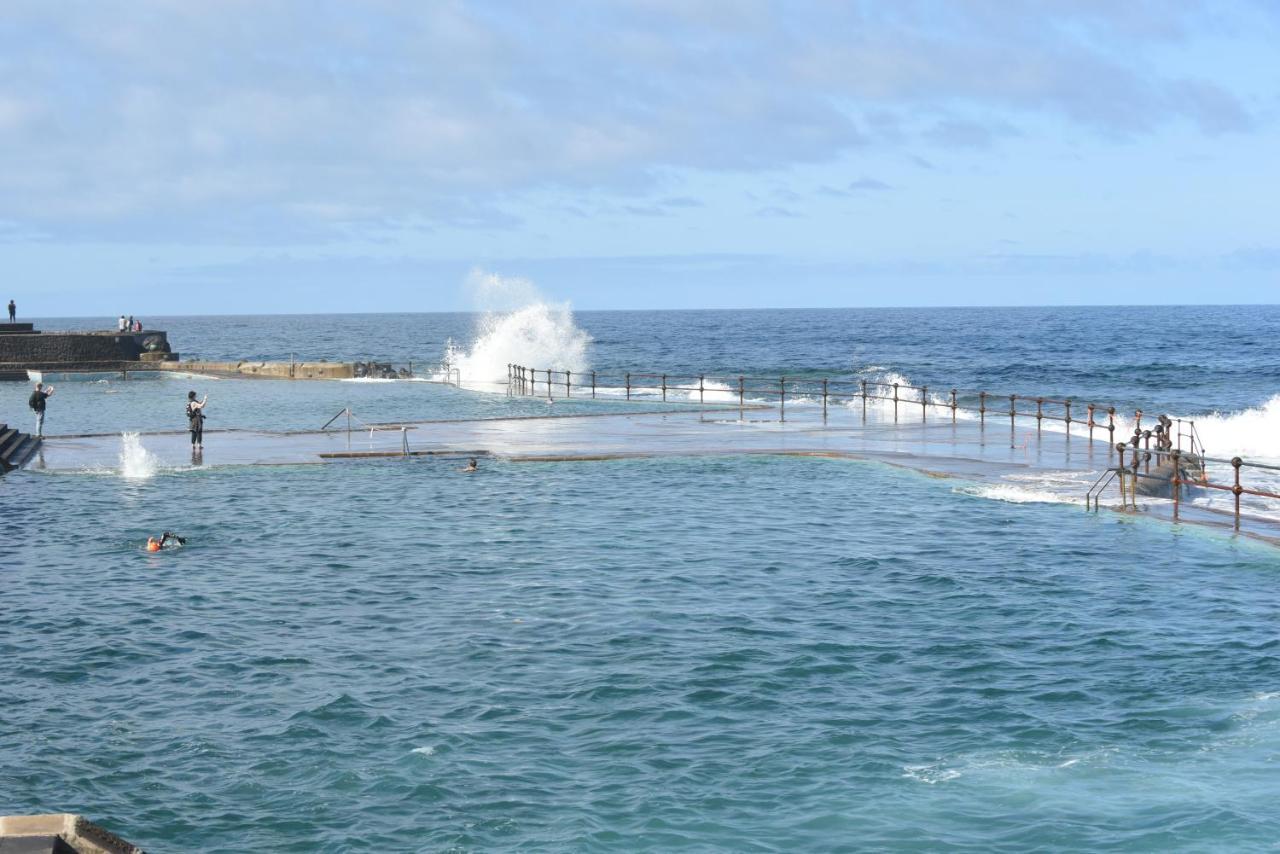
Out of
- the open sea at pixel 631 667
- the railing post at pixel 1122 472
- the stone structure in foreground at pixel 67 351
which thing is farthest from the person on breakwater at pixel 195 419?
the stone structure in foreground at pixel 67 351

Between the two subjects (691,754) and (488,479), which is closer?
(691,754)

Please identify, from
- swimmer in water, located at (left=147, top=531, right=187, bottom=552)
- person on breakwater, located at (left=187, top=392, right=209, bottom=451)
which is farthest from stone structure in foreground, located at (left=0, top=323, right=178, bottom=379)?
swimmer in water, located at (left=147, top=531, right=187, bottom=552)

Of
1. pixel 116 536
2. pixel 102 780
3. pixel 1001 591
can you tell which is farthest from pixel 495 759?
pixel 116 536

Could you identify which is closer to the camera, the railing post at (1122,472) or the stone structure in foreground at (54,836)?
the stone structure in foreground at (54,836)

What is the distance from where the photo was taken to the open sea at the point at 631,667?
10.7 m

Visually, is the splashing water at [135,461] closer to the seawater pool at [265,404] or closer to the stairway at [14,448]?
the stairway at [14,448]

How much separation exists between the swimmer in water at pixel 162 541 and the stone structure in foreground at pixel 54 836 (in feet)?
47.4

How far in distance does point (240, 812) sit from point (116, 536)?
44.5ft

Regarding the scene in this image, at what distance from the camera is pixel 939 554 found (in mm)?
20844

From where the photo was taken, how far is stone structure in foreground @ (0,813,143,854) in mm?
7508

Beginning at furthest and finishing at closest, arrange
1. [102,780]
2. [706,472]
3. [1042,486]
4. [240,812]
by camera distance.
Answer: [706,472], [1042,486], [102,780], [240,812]

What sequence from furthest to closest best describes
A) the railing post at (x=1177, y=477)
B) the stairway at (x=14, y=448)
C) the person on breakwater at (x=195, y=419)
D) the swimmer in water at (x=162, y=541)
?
the person on breakwater at (x=195, y=419) < the stairway at (x=14, y=448) < the railing post at (x=1177, y=477) < the swimmer in water at (x=162, y=541)

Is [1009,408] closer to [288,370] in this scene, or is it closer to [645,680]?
[288,370]

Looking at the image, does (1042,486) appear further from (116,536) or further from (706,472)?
(116,536)
